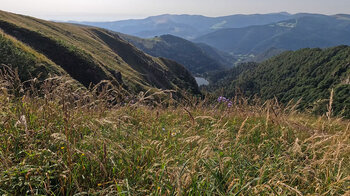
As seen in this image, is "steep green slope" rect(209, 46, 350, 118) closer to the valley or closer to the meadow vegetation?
the valley

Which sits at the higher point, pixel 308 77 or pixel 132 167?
pixel 132 167

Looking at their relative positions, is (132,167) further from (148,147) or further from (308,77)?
(308,77)

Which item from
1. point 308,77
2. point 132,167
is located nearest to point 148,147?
point 132,167

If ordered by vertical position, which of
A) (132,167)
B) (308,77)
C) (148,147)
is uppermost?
(148,147)

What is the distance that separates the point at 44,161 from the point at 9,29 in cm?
5074

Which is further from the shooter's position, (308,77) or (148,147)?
(308,77)

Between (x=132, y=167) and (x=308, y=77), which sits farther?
(x=308, y=77)

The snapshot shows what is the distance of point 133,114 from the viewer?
483cm

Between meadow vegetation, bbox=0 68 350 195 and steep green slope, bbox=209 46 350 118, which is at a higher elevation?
meadow vegetation, bbox=0 68 350 195

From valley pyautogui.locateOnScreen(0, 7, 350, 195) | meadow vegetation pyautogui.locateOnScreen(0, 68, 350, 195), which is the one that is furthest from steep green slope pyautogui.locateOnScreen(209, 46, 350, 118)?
meadow vegetation pyautogui.locateOnScreen(0, 68, 350, 195)

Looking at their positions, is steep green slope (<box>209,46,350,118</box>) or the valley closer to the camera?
the valley

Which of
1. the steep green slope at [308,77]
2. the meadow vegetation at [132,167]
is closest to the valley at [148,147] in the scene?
the meadow vegetation at [132,167]

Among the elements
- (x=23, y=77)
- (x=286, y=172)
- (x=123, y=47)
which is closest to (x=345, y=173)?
(x=286, y=172)

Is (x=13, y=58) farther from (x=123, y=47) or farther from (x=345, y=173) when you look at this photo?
(x=123, y=47)
